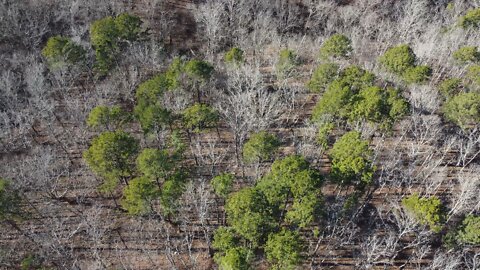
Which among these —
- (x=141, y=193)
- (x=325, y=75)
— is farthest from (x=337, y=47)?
(x=141, y=193)

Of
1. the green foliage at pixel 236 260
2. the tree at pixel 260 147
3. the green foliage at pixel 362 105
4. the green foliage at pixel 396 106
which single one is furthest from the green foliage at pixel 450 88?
the green foliage at pixel 236 260

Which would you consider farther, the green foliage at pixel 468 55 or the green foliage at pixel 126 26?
the green foliage at pixel 126 26

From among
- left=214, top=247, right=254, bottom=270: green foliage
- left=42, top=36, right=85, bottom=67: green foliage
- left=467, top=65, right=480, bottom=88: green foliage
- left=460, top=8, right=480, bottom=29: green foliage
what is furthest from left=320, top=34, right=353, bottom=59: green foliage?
left=42, top=36, right=85, bottom=67: green foliage

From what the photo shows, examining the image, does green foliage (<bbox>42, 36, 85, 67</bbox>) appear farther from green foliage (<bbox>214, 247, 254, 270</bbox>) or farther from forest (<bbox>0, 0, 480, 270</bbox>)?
green foliage (<bbox>214, 247, 254, 270</bbox>)

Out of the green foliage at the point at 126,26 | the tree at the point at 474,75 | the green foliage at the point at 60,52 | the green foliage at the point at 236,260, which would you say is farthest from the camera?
the green foliage at the point at 126,26

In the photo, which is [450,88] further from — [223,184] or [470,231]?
[223,184]

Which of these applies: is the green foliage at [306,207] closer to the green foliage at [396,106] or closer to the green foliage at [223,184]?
the green foliage at [223,184]

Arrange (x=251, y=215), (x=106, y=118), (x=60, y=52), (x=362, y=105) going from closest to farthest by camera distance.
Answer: (x=251, y=215) → (x=362, y=105) → (x=106, y=118) → (x=60, y=52)
